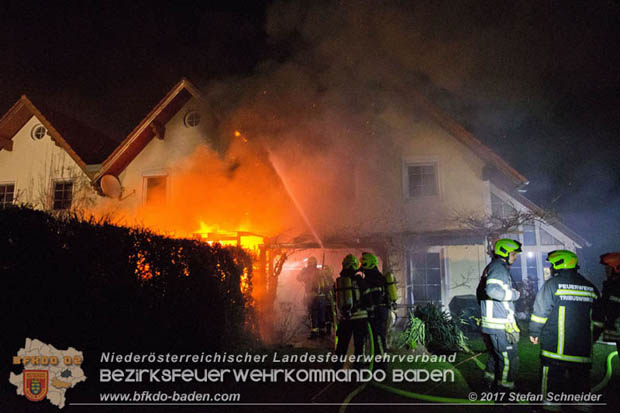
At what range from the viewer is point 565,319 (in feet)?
14.3

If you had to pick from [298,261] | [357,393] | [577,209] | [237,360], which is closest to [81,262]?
[237,360]

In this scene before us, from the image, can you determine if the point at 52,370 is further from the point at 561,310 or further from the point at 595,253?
the point at 595,253

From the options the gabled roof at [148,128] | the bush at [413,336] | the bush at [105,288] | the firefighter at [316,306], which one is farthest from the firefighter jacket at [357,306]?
the gabled roof at [148,128]

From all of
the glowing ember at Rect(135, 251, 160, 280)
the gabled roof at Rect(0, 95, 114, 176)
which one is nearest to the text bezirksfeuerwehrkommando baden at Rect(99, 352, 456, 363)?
the glowing ember at Rect(135, 251, 160, 280)

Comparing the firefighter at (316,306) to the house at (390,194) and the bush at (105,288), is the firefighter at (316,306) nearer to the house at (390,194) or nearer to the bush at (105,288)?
the house at (390,194)

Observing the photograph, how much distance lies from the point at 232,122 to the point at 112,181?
476cm

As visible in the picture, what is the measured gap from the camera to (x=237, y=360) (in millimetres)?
7160

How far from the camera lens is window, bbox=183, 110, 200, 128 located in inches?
552

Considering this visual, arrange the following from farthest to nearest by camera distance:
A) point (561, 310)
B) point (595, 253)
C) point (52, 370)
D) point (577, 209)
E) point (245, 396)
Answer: point (577, 209)
point (595, 253)
point (245, 396)
point (52, 370)
point (561, 310)

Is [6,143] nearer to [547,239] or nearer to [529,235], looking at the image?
[529,235]

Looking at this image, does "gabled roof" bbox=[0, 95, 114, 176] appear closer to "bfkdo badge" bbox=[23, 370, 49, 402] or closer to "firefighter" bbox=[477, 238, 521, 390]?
"bfkdo badge" bbox=[23, 370, 49, 402]

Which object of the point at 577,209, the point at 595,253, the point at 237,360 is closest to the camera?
the point at 237,360

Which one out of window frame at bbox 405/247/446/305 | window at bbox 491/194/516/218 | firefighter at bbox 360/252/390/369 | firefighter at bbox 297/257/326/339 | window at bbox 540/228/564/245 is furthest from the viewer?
window at bbox 540/228/564/245

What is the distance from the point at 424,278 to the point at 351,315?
668 cm
